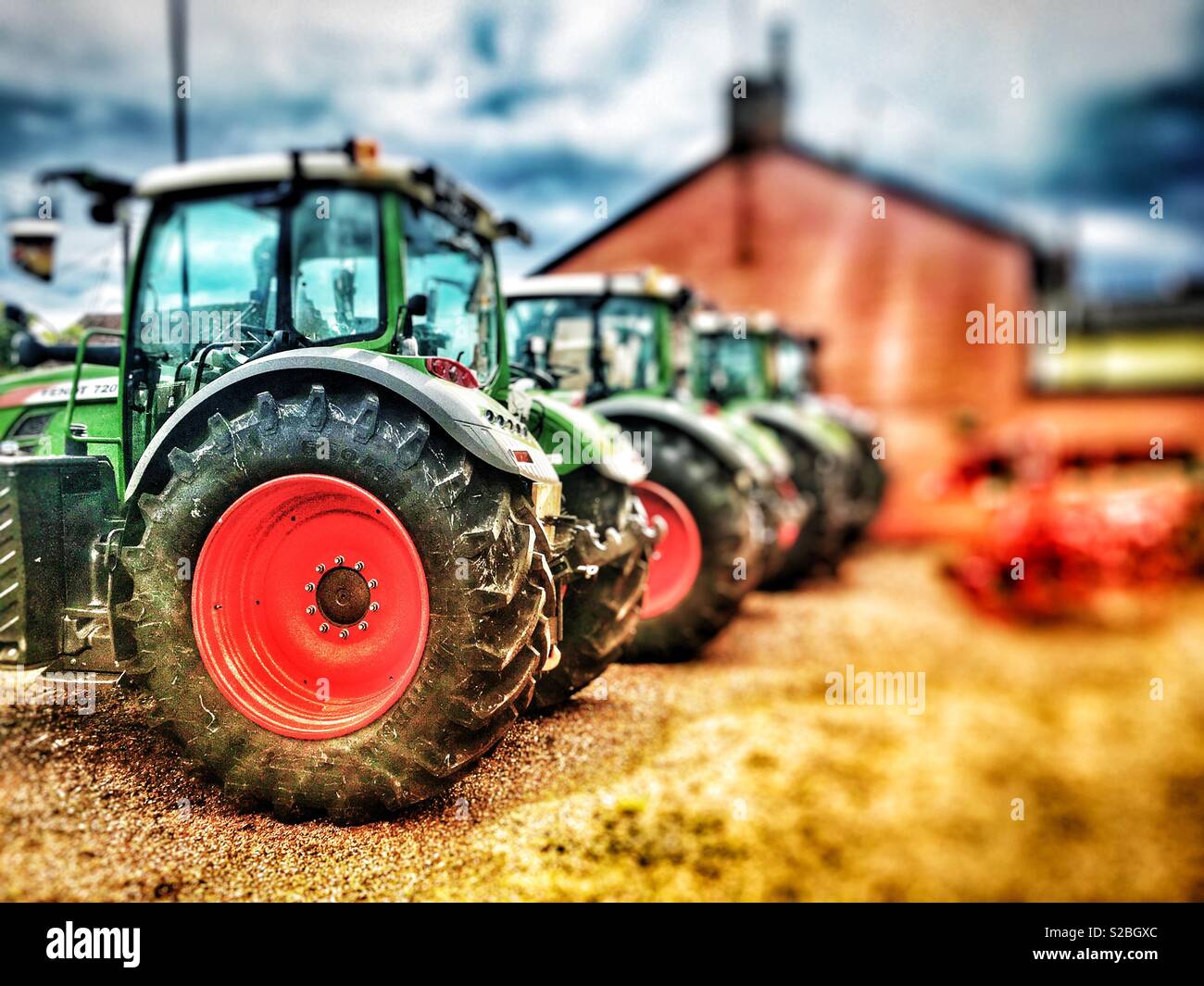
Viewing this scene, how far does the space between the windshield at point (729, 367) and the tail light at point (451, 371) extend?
4.39 metres

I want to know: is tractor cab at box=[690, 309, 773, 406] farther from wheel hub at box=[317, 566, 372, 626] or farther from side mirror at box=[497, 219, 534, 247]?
wheel hub at box=[317, 566, 372, 626]

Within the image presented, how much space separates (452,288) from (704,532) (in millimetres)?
2031

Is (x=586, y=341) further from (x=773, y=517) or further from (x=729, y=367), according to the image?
(x=729, y=367)

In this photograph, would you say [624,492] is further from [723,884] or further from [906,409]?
[906,409]

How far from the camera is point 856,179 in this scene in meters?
8.76

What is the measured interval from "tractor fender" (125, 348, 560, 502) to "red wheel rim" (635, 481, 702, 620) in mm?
2180

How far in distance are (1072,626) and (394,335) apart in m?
2.32

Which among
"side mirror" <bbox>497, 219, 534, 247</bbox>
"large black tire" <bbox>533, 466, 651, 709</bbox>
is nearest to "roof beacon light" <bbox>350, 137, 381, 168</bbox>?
"side mirror" <bbox>497, 219, 534, 247</bbox>

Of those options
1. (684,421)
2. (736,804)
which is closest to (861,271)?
(684,421)

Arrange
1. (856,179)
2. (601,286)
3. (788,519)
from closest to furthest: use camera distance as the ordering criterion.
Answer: (601,286), (788,519), (856,179)

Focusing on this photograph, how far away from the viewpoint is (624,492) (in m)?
3.34

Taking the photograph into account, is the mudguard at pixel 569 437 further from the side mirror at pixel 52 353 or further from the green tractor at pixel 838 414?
the green tractor at pixel 838 414

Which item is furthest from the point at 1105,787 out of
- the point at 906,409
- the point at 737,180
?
the point at 906,409

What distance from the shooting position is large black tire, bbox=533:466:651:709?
2922 millimetres
